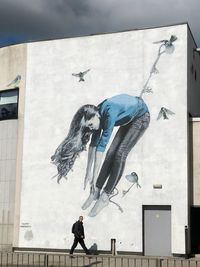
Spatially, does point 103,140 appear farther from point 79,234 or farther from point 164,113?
point 79,234

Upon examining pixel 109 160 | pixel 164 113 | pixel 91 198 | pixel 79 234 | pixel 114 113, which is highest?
pixel 114 113

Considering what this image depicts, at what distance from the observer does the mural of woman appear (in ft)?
78.2

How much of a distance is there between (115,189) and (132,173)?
1108 mm

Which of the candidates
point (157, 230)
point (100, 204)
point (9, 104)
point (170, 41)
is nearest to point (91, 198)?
point (100, 204)

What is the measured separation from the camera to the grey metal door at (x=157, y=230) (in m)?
22.8

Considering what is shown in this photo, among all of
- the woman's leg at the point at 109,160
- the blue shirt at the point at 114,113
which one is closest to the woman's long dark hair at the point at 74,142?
the blue shirt at the point at 114,113

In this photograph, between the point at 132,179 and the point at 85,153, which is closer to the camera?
the point at 132,179

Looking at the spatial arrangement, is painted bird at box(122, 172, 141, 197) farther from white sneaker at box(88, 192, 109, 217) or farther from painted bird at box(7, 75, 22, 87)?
painted bird at box(7, 75, 22, 87)

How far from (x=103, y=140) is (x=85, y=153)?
3.67ft

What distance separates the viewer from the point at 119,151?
78.6 feet

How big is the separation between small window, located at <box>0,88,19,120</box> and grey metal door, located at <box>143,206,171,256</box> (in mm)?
8784

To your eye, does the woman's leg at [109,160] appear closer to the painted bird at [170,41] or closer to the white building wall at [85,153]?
the white building wall at [85,153]

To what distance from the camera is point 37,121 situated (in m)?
25.9

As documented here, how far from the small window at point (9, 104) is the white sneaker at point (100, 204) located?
21.4 ft
